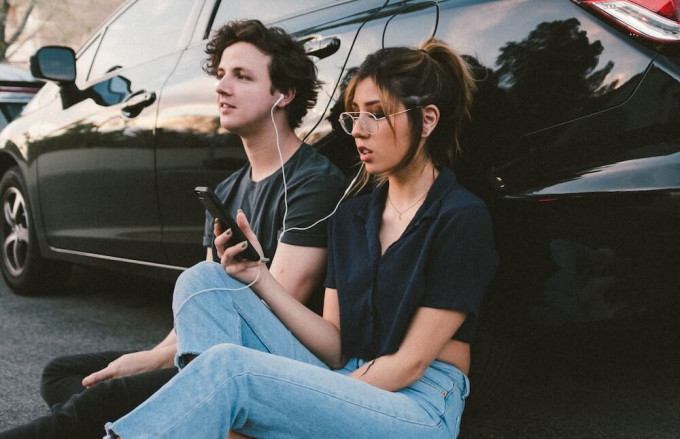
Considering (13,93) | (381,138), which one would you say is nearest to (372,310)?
(381,138)

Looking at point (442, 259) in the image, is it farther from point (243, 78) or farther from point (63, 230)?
point (63, 230)

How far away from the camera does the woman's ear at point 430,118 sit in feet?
6.74

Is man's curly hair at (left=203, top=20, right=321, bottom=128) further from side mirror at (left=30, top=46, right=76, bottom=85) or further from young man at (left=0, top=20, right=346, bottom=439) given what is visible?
side mirror at (left=30, top=46, right=76, bottom=85)

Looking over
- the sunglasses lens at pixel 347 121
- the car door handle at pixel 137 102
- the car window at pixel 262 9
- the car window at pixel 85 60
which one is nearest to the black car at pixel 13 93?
the car window at pixel 85 60

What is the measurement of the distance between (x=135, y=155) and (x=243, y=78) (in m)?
1.08

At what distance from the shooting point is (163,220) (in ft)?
11.1

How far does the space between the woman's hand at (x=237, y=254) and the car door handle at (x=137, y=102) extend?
149 centimetres

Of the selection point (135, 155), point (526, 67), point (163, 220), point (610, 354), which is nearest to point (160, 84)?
point (135, 155)

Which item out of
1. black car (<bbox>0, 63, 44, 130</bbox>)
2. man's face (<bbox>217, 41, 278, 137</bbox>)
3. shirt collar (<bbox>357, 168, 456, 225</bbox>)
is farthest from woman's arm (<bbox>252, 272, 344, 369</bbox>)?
black car (<bbox>0, 63, 44, 130</bbox>)

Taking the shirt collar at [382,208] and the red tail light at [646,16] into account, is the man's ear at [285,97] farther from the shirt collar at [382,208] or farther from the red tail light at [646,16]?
the red tail light at [646,16]

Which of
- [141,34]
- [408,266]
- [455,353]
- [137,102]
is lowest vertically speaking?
[455,353]

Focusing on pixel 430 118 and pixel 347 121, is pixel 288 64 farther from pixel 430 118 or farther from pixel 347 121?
pixel 430 118

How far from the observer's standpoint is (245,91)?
257 cm

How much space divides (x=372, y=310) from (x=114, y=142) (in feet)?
6.66
